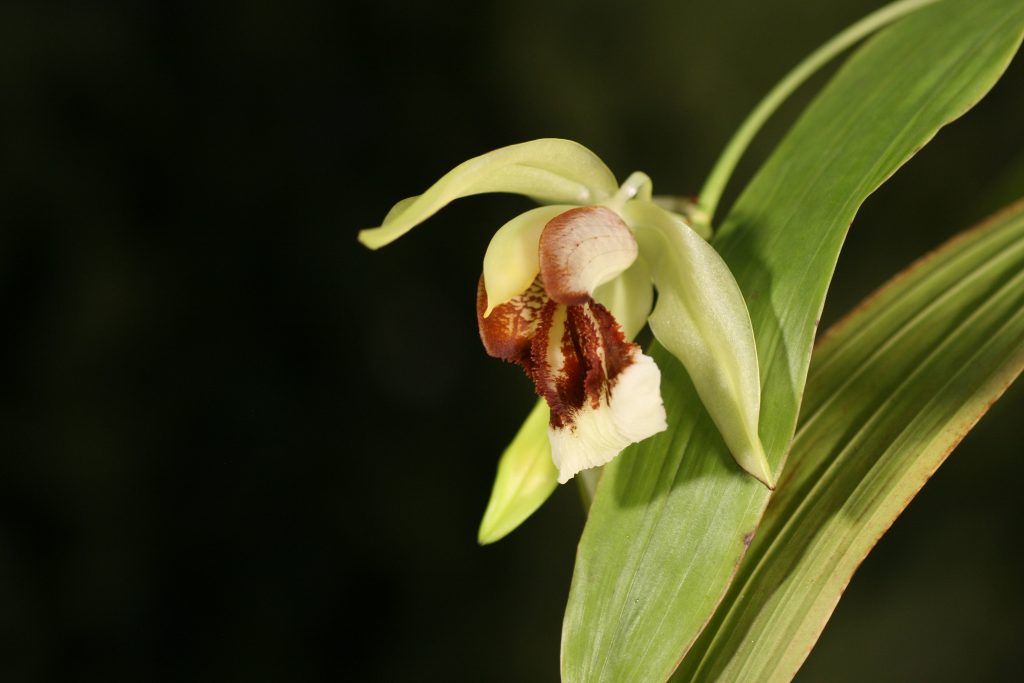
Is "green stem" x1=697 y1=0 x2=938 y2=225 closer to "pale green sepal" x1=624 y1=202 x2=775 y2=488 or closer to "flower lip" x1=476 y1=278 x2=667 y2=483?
"pale green sepal" x1=624 y1=202 x2=775 y2=488

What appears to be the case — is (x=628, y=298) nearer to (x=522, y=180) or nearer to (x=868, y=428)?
(x=522, y=180)

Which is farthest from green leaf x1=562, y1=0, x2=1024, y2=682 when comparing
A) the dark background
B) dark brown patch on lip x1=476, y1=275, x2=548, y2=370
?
the dark background

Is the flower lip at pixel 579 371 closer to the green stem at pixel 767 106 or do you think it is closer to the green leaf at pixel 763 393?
the green leaf at pixel 763 393

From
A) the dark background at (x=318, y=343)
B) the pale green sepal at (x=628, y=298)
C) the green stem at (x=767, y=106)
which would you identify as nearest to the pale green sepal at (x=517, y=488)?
the pale green sepal at (x=628, y=298)

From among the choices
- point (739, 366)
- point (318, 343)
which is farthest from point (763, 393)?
point (318, 343)

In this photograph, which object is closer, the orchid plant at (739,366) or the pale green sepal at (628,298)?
the orchid plant at (739,366)

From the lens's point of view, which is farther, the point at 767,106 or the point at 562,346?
the point at 767,106

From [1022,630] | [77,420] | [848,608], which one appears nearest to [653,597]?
[77,420]
